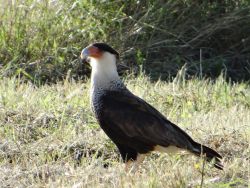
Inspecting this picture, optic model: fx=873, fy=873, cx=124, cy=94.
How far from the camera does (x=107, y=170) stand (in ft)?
19.3

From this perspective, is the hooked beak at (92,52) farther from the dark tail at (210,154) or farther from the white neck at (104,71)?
the dark tail at (210,154)

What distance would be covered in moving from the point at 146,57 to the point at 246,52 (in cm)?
128

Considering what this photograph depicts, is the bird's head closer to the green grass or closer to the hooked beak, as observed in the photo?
the hooked beak

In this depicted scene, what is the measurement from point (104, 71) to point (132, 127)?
1.78 ft

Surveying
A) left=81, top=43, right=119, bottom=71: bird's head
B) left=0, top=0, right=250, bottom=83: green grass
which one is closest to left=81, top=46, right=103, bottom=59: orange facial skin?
left=81, top=43, right=119, bottom=71: bird's head

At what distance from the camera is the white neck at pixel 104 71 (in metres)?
6.39

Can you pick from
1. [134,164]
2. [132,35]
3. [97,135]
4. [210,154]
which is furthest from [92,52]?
[132,35]

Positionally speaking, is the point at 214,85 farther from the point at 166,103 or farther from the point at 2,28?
the point at 2,28

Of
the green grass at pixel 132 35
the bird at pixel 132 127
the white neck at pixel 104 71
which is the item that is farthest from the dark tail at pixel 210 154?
the green grass at pixel 132 35

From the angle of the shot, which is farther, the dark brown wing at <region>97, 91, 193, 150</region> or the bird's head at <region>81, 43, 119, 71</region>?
the bird's head at <region>81, 43, 119, 71</region>

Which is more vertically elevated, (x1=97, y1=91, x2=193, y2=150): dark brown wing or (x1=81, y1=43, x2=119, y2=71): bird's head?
(x1=81, y1=43, x2=119, y2=71): bird's head

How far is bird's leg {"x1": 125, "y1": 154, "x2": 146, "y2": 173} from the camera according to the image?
583 cm

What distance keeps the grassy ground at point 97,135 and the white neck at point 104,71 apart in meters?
0.47

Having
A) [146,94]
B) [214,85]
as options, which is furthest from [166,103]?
[214,85]
